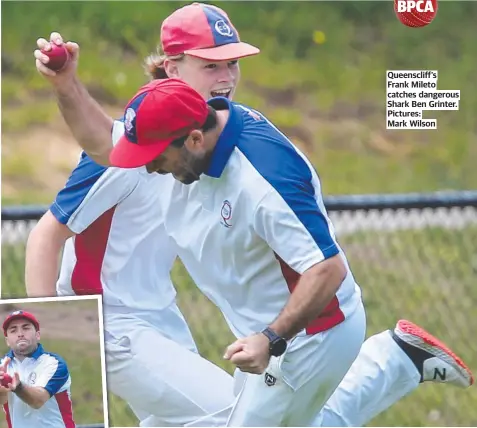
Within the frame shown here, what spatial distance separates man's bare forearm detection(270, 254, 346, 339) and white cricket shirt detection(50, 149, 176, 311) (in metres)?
0.56

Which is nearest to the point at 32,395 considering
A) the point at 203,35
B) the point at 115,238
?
the point at 115,238

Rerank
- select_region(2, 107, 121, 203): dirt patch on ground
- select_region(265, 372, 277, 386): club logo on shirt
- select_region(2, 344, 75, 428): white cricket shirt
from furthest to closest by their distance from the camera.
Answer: select_region(2, 107, 121, 203): dirt patch on ground
select_region(2, 344, 75, 428): white cricket shirt
select_region(265, 372, 277, 386): club logo on shirt

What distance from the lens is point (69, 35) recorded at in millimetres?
3941

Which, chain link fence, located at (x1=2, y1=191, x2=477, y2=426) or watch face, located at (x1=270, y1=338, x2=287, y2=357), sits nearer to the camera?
watch face, located at (x1=270, y1=338, x2=287, y2=357)

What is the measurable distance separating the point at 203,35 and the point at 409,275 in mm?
1125

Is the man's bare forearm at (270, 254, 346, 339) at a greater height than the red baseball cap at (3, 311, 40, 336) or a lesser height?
greater

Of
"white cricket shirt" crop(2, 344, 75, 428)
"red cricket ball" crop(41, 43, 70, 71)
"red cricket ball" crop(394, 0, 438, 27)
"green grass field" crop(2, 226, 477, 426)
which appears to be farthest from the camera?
"green grass field" crop(2, 226, 477, 426)

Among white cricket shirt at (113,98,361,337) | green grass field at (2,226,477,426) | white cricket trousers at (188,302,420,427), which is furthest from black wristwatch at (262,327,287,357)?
green grass field at (2,226,477,426)

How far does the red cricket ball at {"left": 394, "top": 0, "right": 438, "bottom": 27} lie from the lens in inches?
149

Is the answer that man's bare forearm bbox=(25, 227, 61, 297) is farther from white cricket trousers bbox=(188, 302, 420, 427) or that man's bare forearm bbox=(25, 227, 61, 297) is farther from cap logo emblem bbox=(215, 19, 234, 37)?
cap logo emblem bbox=(215, 19, 234, 37)

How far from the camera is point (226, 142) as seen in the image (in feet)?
10.6

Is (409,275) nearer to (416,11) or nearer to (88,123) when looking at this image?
(416,11)

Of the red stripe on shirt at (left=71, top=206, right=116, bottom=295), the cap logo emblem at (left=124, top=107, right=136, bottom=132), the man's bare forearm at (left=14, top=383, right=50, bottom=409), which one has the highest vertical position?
the cap logo emblem at (left=124, top=107, right=136, bottom=132)

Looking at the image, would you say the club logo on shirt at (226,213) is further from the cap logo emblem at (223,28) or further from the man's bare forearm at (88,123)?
the cap logo emblem at (223,28)
